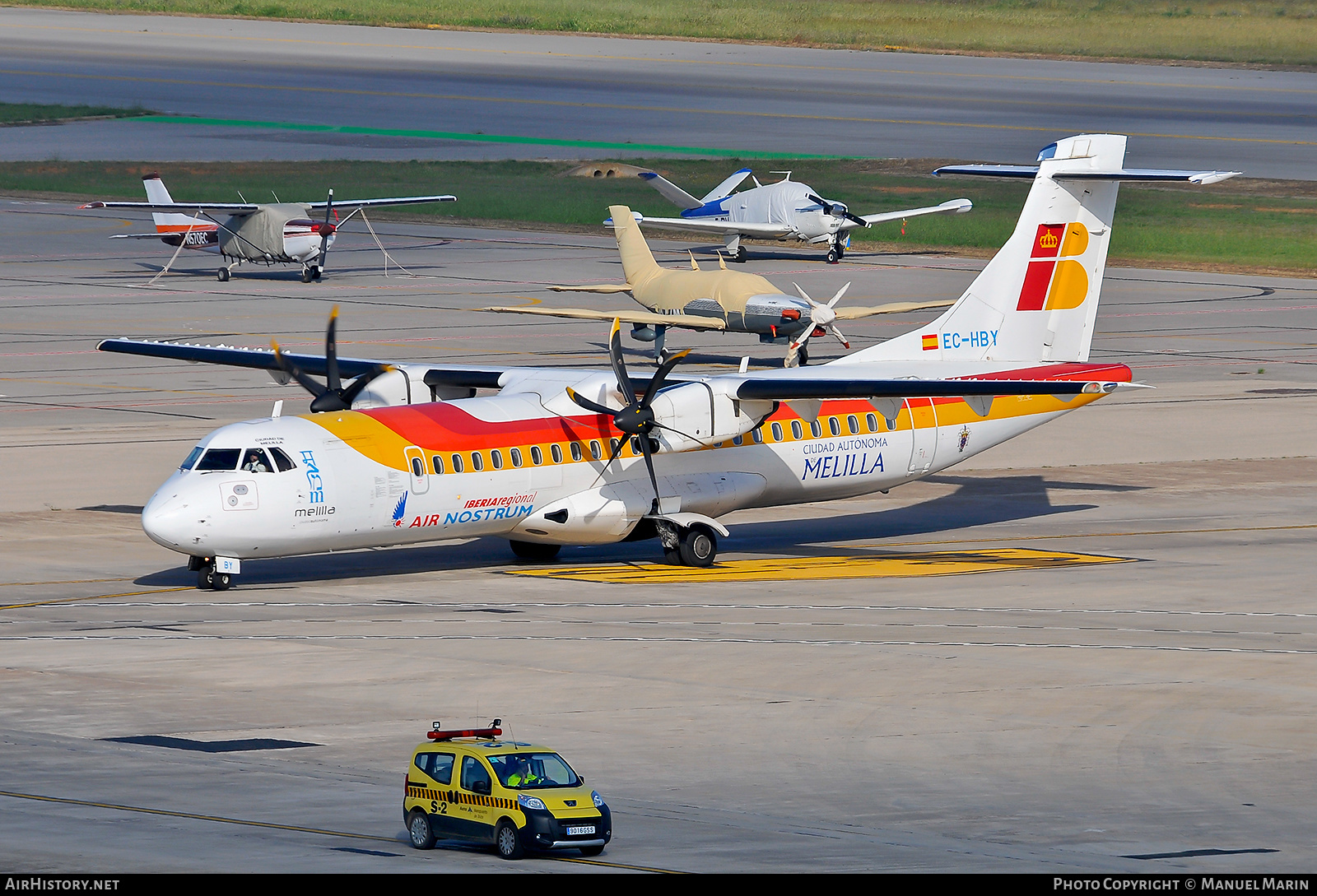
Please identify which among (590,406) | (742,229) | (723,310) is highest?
(742,229)

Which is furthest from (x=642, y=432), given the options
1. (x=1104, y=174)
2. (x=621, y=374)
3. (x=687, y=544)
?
(x=1104, y=174)

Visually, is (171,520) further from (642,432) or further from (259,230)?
(259,230)

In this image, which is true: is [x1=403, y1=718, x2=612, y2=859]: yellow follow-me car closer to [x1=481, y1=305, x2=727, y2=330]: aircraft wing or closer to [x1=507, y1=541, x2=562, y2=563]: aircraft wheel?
[x1=507, y1=541, x2=562, y2=563]: aircraft wheel

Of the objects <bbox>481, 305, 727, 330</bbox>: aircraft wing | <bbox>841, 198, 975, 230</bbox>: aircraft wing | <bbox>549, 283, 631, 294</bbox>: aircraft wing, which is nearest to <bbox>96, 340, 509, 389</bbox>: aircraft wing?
<bbox>481, 305, 727, 330</bbox>: aircraft wing

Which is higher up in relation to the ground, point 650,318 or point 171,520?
point 650,318

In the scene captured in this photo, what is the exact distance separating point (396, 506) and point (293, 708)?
747cm

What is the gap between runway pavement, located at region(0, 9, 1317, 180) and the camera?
366 ft

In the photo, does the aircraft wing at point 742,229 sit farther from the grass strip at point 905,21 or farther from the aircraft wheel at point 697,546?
the grass strip at point 905,21

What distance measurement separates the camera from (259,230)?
72.4 m

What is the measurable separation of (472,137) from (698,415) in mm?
87264

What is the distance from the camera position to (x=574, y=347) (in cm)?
5972

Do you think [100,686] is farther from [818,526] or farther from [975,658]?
[818,526]

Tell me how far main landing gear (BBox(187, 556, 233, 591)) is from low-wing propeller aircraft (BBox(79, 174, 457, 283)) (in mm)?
42195
